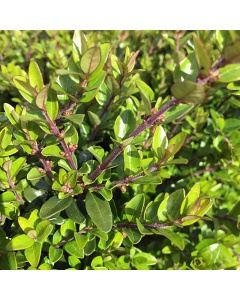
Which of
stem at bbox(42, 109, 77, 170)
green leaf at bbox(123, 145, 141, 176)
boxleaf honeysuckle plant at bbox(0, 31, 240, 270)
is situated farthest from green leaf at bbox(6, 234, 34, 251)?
green leaf at bbox(123, 145, 141, 176)

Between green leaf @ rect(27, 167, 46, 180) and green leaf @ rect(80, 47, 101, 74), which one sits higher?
green leaf @ rect(80, 47, 101, 74)

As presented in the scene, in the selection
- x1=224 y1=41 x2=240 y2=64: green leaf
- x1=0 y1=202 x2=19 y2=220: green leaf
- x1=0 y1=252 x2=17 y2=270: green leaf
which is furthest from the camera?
x1=0 y1=202 x2=19 y2=220: green leaf

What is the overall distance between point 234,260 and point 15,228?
933 mm

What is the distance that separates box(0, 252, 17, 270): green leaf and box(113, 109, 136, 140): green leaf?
0.49 metres

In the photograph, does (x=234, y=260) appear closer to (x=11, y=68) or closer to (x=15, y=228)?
(x=15, y=228)

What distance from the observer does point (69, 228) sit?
1.14m

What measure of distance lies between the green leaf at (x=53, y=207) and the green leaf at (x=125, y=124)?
26 centimetres

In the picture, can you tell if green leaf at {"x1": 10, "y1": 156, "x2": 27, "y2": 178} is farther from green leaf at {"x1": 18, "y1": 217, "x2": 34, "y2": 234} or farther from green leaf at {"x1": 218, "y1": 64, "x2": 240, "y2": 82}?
green leaf at {"x1": 218, "y1": 64, "x2": 240, "y2": 82}

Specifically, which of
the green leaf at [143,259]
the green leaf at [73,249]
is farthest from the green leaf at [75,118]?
the green leaf at [143,259]

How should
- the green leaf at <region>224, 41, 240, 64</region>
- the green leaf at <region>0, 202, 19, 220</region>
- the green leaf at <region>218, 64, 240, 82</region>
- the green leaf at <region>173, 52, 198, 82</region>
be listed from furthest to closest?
the green leaf at <region>0, 202, 19, 220</region> → the green leaf at <region>173, 52, 198, 82</region> → the green leaf at <region>218, 64, 240, 82</region> → the green leaf at <region>224, 41, 240, 64</region>

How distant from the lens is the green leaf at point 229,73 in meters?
0.79

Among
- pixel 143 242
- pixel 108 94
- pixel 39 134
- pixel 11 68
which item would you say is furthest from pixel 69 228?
pixel 11 68

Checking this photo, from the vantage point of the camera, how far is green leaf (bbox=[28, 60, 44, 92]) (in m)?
0.98

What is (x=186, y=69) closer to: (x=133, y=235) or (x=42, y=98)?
(x=42, y=98)
